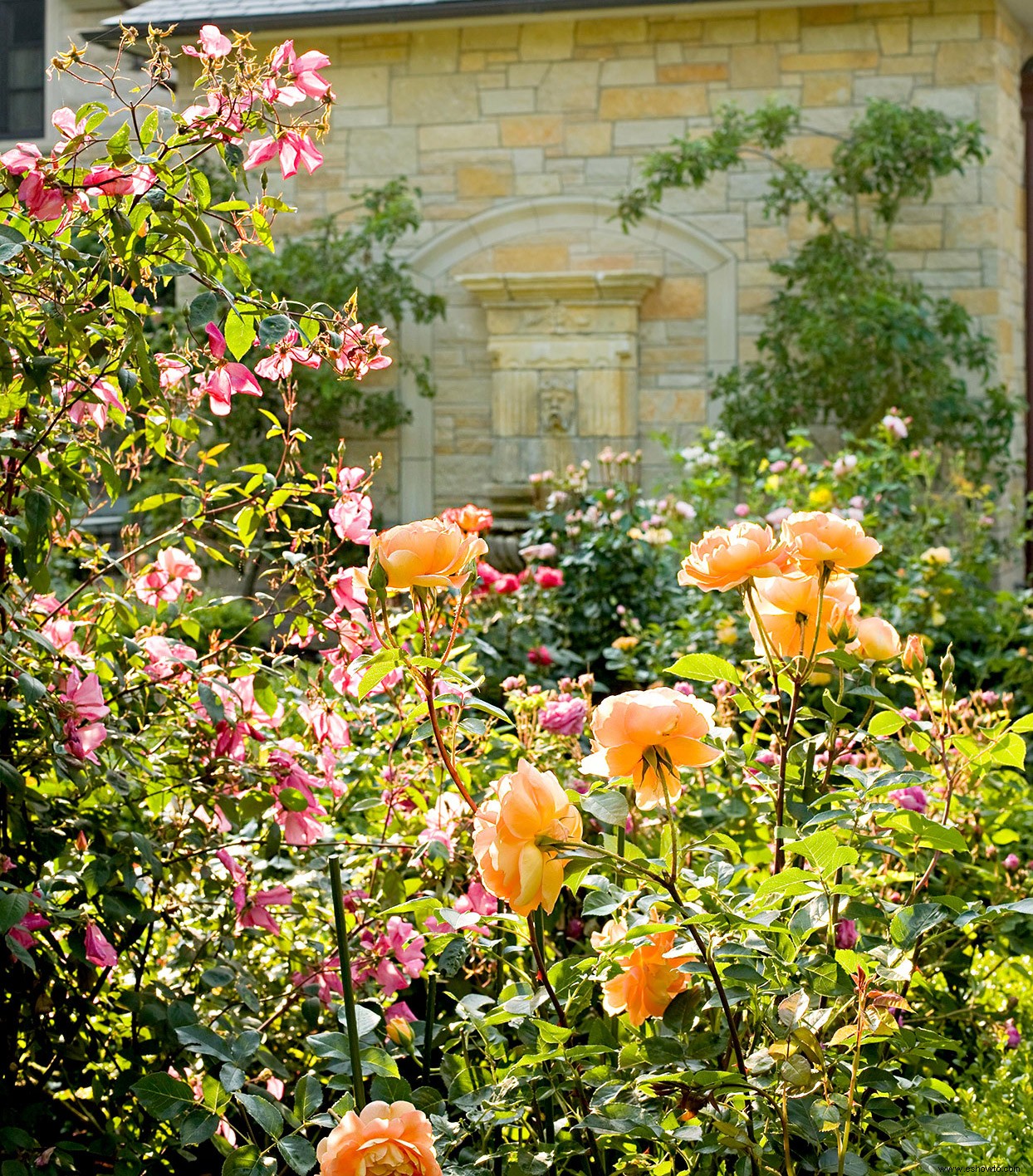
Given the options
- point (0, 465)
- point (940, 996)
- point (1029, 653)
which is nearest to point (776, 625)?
point (940, 996)

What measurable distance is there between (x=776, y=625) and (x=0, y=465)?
3.04ft

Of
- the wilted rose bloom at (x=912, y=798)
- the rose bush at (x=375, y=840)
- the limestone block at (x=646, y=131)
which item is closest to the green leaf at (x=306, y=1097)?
the rose bush at (x=375, y=840)

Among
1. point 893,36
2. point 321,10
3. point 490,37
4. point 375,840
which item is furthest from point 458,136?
point 375,840

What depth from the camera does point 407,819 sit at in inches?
73.7

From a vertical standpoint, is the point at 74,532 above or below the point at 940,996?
above

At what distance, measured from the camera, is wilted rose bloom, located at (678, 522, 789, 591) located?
116 cm

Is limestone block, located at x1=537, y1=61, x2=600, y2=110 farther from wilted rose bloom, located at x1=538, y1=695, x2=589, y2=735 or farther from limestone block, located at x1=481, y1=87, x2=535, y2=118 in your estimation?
wilted rose bloom, located at x1=538, y1=695, x2=589, y2=735

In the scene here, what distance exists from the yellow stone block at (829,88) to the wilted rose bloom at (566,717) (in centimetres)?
597

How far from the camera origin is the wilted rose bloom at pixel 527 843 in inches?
38.0

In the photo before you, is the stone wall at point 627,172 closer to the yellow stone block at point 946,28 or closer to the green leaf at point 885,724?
the yellow stone block at point 946,28

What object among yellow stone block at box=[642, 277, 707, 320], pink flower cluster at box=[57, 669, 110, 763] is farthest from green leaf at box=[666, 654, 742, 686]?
yellow stone block at box=[642, 277, 707, 320]

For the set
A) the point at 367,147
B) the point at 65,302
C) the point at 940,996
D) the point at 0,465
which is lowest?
the point at 940,996

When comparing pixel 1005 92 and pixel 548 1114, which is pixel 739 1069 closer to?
pixel 548 1114

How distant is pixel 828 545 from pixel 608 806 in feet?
1.08
